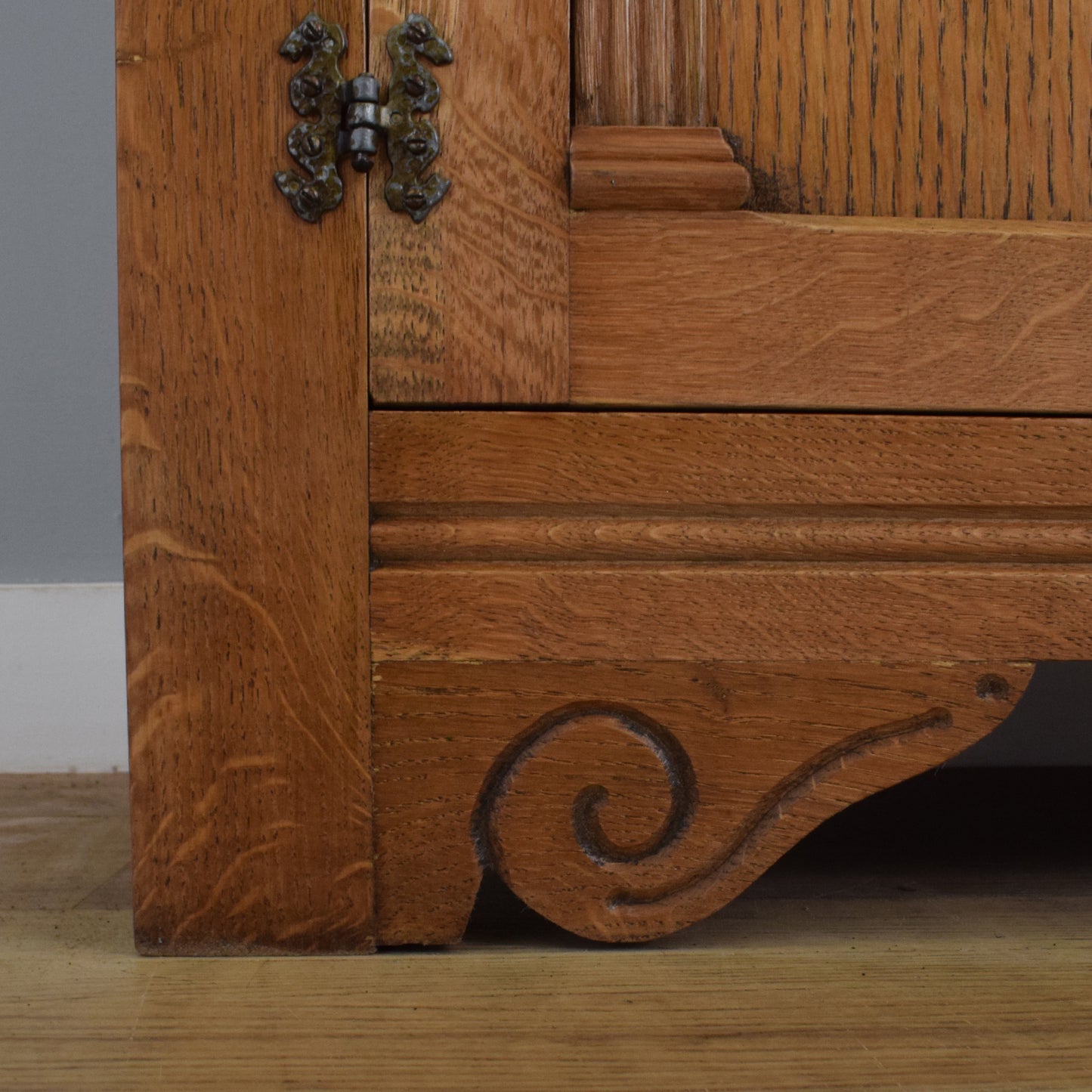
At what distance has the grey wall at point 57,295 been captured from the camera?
961 millimetres

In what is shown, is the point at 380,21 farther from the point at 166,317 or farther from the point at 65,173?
the point at 65,173

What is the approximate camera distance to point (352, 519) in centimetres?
49

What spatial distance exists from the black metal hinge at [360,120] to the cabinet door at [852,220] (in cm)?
8

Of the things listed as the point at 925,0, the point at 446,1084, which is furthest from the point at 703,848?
the point at 925,0

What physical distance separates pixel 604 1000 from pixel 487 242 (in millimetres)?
355

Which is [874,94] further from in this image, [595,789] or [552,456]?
[595,789]

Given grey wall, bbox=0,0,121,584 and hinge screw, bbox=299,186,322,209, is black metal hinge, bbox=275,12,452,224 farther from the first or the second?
grey wall, bbox=0,0,121,584

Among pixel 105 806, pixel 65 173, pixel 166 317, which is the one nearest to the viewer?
pixel 166 317

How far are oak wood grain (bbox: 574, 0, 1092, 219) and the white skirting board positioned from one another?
69 centimetres

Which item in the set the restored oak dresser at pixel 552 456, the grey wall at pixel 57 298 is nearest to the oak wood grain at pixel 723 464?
the restored oak dresser at pixel 552 456

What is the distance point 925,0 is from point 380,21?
280 millimetres

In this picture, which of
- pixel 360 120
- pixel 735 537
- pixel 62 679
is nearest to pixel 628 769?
pixel 735 537

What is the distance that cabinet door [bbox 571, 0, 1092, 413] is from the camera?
20.0 inches

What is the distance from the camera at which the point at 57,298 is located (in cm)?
97
